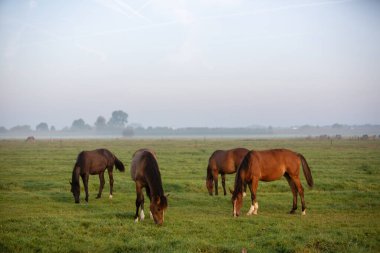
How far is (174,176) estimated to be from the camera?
22922mm

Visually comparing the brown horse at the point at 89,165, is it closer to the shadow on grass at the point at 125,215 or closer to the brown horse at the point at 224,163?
the shadow on grass at the point at 125,215

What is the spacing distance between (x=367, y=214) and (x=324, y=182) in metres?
7.25

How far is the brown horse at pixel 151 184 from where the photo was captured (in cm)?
1059

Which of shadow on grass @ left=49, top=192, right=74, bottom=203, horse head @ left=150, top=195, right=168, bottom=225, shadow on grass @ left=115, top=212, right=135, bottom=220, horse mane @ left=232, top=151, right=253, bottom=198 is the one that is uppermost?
horse mane @ left=232, top=151, right=253, bottom=198

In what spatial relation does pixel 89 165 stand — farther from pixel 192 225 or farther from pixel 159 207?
pixel 192 225

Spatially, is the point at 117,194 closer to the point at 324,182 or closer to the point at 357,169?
the point at 324,182

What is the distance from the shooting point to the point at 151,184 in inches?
430

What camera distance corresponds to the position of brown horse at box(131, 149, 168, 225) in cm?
1059

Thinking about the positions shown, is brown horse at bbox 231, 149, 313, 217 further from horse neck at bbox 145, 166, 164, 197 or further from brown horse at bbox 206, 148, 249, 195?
brown horse at bbox 206, 148, 249, 195

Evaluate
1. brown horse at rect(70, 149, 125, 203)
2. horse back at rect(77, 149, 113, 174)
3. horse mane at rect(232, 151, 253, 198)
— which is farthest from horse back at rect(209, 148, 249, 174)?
horse mane at rect(232, 151, 253, 198)

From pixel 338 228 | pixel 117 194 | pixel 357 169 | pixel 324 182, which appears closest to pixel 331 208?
pixel 338 228

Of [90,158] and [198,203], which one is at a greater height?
[90,158]

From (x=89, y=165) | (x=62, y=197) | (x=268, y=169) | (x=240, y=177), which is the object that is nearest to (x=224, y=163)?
(x=268, y=169)

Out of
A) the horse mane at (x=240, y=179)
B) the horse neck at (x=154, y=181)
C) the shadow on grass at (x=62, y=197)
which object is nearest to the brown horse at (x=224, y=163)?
the horse mane at (x=240, y=179)
